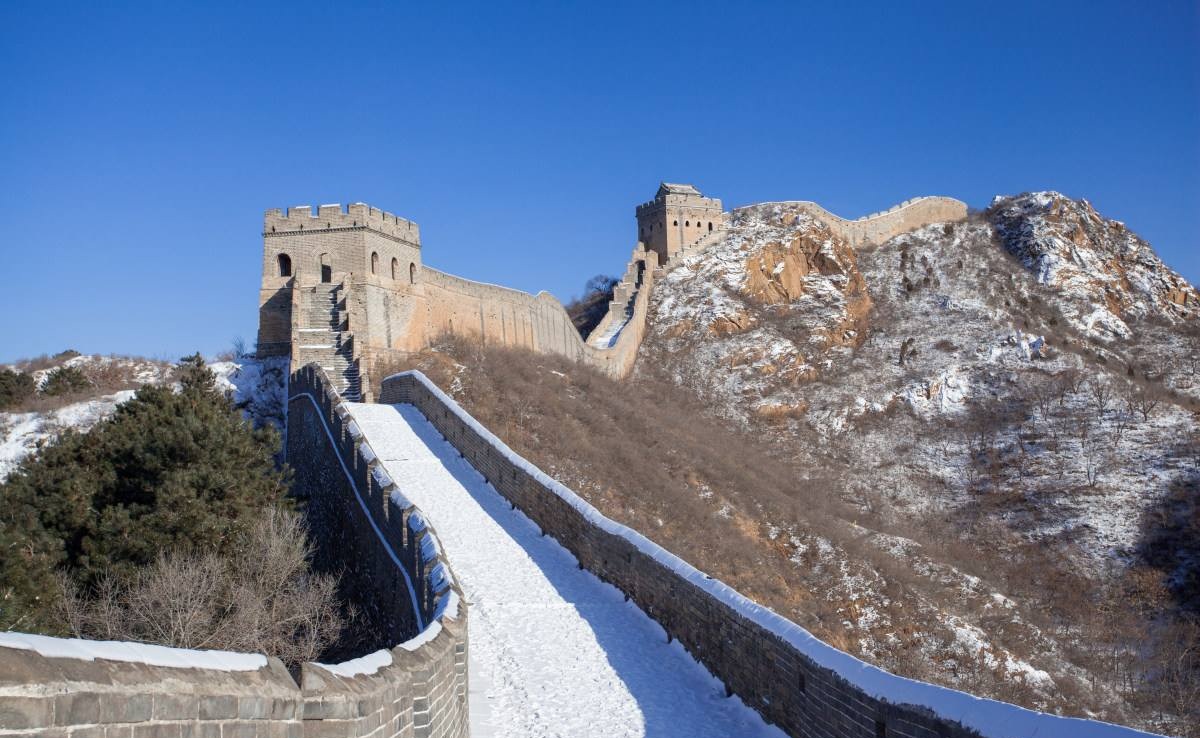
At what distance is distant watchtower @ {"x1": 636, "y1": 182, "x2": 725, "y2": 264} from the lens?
2131 inches

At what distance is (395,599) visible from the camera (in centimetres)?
1282

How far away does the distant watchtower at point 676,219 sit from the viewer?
54.1 meters

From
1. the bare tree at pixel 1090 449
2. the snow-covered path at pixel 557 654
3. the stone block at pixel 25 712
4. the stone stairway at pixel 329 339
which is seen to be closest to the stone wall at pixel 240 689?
the stone block at pixel 25 712

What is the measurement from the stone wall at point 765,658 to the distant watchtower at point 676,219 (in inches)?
1497

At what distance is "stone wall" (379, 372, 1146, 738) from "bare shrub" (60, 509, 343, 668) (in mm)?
3762

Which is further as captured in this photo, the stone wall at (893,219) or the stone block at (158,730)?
the stone wall at (893,219)

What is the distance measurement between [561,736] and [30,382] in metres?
26.7

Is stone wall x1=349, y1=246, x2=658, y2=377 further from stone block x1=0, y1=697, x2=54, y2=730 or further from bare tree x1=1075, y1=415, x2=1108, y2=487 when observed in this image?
stone block x1=0, y1=697, x2=54, y2=730

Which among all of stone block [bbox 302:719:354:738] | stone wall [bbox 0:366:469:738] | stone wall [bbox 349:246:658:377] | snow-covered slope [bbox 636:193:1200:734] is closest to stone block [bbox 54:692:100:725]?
stone wall [bbox 0:366:469:738]

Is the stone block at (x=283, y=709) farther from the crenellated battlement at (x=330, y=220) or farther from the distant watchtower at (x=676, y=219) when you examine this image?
the distant watchtower at (x=676, y=219)

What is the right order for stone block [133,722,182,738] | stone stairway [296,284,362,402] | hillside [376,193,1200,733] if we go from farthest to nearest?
stone stairway [296,284,362,402] < hillside [376,193,1200,733] < stone block [133,722,182,738]

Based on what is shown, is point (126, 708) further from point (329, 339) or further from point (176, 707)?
point (329, 339)

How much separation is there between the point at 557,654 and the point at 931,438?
105ft

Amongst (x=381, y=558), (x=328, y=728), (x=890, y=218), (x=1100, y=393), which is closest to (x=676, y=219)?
(x=890, y=218)
